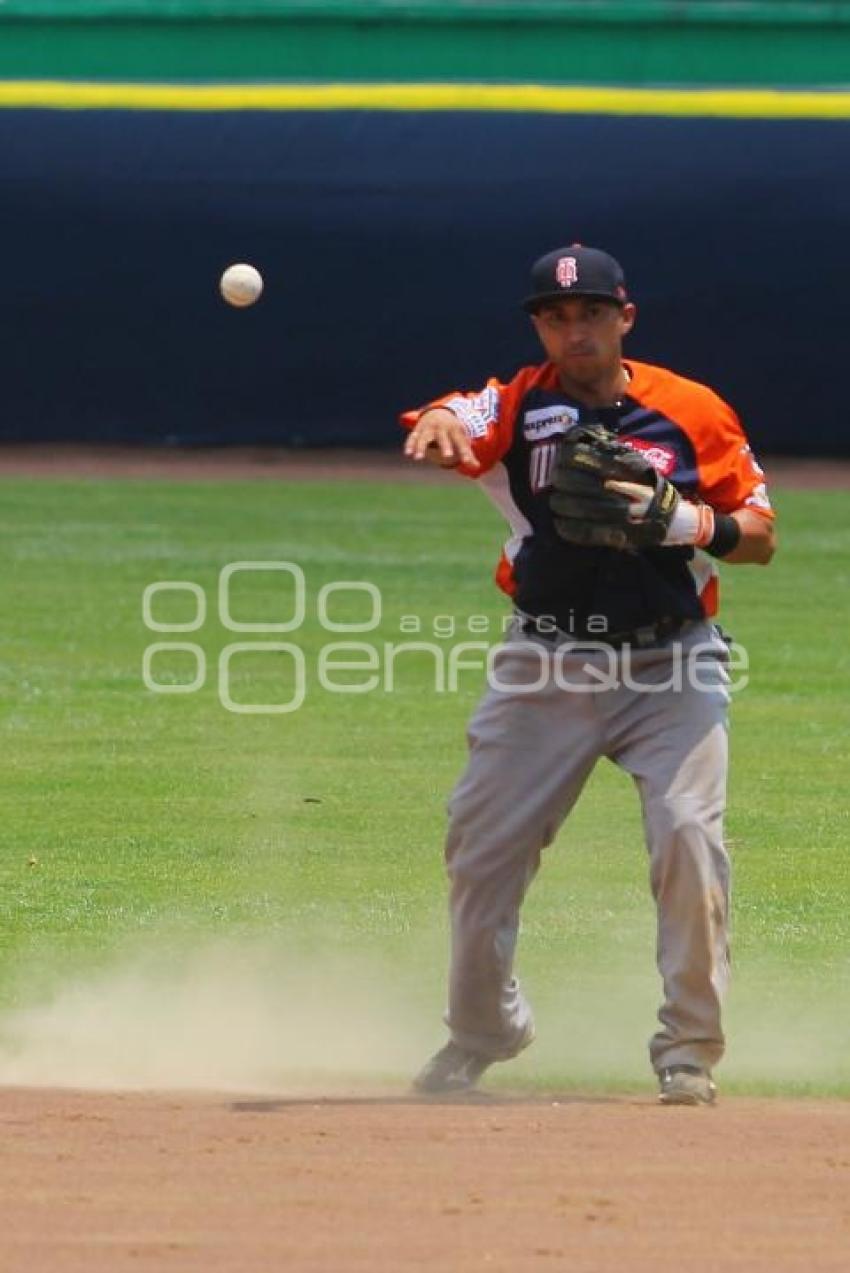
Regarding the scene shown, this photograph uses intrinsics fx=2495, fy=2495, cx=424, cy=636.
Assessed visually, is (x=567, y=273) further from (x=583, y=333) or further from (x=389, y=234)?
(x=389, y=234)

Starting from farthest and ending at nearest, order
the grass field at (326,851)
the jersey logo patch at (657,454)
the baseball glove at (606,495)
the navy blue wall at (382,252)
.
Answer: the navy blue wall at (382,252) < the grass field at (326,851) < the jersey logo patch at (657,454) < the baseball glove at (606,495)

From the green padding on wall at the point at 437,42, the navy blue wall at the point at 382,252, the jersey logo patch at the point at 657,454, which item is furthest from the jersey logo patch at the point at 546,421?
the green padding on wall at the point at 437,42

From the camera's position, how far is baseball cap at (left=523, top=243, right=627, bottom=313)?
18.2 feet

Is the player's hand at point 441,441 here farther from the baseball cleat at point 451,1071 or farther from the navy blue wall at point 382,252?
the navy blue wall at point 382,252

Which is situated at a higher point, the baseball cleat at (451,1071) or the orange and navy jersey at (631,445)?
the orange and navy jersey at (631,445)

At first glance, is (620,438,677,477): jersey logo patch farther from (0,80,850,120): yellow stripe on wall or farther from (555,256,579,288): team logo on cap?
(0,80,850,120): yellow stripe on wall

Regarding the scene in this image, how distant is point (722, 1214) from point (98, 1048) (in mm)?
2356

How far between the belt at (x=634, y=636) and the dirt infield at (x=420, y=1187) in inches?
41.1

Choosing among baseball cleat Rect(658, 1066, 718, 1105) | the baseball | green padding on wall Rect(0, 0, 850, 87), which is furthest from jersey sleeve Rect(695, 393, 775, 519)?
green padding on wall Rect(0, 0, 850, 87)

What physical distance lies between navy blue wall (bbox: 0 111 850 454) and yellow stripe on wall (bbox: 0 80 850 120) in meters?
0.13

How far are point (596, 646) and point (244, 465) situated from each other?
15.7 m

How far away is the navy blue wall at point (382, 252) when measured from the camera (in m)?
20.6

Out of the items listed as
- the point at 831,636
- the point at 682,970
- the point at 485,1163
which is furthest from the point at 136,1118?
the point at 831,636

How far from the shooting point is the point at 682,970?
557 centimetres
